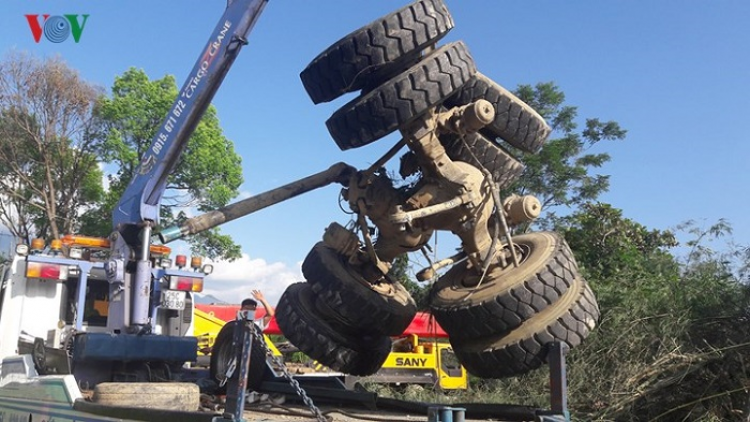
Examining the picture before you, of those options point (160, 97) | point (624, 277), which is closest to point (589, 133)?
point (624, 277)

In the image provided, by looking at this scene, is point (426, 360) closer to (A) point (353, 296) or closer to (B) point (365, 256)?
(B) point (365, 256)

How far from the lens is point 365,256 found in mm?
5820

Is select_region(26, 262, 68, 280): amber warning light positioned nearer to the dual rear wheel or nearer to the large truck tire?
the dual rear wheel

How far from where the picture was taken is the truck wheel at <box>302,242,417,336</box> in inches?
220

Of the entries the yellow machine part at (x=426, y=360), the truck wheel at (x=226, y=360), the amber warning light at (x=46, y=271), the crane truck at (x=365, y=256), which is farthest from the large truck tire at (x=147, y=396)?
the yellow machine part at (x=426, y=360)

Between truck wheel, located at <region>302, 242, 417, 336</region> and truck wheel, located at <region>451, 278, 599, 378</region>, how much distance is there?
36.2 inches

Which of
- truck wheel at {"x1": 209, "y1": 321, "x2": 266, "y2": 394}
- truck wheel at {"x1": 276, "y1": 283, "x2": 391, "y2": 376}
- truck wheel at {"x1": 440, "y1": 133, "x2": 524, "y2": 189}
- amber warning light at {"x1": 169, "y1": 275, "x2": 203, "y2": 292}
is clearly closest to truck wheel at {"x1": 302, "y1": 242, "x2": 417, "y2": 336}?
truck wheel at {"x1": 276, "y1": 283, "x2": 391, "y2": 376}

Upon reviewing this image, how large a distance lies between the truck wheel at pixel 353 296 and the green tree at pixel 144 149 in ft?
64.5

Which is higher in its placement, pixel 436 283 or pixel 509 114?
pixel 509 114

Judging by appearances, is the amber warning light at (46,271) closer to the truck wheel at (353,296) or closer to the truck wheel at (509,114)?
the truck wheel at (353,296)

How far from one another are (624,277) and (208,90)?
667cm

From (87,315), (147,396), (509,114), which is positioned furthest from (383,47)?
(87,315)

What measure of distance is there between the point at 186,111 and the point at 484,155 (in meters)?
3.07

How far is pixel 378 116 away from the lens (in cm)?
483
